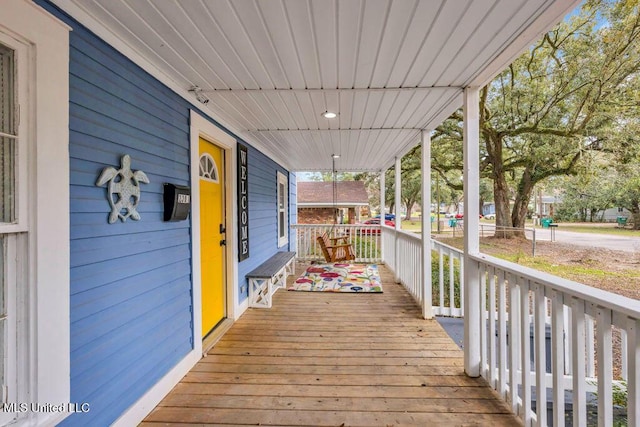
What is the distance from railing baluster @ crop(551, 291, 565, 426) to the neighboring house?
12746 millimetres

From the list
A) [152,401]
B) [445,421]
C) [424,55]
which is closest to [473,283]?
[445,421]

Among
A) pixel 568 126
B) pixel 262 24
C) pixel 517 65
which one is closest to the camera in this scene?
pixel 262 24

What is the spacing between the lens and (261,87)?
2299mm

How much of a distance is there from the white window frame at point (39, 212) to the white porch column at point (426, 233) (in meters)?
3.29

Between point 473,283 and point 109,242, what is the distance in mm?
2560

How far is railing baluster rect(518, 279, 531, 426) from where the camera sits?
1.66 meters

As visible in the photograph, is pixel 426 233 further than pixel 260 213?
No

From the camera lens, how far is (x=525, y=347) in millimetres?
1701

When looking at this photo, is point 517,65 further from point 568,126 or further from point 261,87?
point 261,87

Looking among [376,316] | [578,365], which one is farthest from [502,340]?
[376,316]

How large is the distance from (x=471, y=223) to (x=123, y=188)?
2524mm

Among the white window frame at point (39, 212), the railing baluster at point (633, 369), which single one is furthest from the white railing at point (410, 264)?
the white window frame at point (39, 212)

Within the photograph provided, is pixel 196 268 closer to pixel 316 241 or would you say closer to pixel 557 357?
pixel 557 357

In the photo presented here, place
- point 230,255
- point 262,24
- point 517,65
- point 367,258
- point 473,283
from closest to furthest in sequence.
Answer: point 262,24, point 473,283, point 230,255, point 517,65, point 367,258
